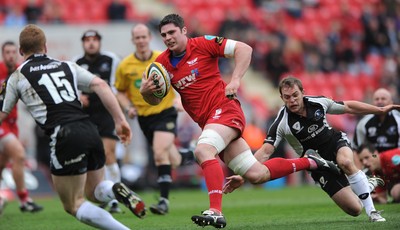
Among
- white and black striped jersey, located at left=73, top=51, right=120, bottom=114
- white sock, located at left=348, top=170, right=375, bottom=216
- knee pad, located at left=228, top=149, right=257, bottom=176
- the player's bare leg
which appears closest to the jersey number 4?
knee pad, located at left=228, top=149, right=257, bottom=176

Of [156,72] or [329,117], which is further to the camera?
[329,117]

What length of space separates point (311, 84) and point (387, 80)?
6.79 ft

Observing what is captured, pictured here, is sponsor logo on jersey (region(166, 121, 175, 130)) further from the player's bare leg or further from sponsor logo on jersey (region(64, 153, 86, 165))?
sponsor logo on jersey (region(64, 153, 86, 165))

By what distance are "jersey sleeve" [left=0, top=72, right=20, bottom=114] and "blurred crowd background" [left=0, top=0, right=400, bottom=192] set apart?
13164 mm

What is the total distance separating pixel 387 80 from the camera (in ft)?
73.5

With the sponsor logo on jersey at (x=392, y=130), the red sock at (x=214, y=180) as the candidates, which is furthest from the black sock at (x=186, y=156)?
the red sock at (x=214, y=180)

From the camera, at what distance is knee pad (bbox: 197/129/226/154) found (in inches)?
325

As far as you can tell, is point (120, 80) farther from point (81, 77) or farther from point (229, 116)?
point (81, 77)

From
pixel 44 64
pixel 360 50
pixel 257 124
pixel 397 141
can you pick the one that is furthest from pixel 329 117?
pixel 44 64

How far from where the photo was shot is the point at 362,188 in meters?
8.97

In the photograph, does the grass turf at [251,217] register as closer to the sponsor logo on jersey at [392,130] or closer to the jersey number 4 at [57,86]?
the sponsor logo on jersey at [392,130]

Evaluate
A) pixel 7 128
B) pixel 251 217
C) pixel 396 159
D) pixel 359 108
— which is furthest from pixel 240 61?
pixel 7 128

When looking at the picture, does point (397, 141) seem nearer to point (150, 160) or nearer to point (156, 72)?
point (156, 72)

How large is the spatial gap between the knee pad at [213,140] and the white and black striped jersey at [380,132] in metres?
4.46
